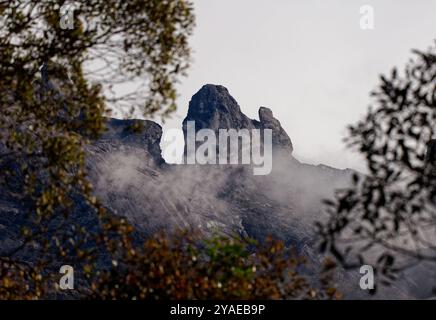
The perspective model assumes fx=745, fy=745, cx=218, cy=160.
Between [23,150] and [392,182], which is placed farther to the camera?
[23,150]

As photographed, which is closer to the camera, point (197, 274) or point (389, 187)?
point (389, 187)

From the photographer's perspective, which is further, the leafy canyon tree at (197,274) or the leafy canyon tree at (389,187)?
the leafy canyon tree at (197,274)

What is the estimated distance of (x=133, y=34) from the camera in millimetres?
18891

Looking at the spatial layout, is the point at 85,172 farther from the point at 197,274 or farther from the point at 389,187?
the point at 389,187

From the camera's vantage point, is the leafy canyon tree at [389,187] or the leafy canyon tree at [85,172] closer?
the leafy canyon tree at [389,187]

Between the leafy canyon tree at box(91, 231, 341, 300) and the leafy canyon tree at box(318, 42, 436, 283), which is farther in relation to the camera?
the leafy canyon tree at box(91, 231, 341, 300)

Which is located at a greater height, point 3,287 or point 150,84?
point 150,84

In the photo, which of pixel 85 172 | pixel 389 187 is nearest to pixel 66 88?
pixel 85 172

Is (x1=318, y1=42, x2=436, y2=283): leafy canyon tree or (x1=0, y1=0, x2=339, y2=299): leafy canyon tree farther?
(x1=0, y1=0, x2=339, y2=299): leafy canyon tree

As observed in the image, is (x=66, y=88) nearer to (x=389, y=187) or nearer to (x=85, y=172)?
(x=85, y=172)
